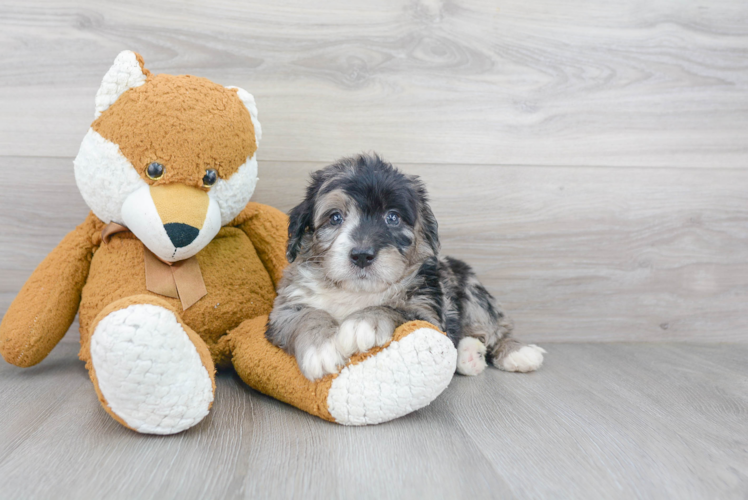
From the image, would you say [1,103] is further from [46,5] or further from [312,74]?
[312,74]

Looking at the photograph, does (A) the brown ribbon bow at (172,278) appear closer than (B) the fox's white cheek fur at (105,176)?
No

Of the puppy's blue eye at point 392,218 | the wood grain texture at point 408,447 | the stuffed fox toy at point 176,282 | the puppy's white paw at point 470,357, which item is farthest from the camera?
the puppy's white paw at point 470,357

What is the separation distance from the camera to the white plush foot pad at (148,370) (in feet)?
4.34

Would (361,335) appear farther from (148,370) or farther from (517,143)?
(517,143)

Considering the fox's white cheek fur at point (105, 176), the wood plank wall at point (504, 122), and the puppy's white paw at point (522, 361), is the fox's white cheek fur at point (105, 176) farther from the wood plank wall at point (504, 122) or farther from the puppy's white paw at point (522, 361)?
the puppy's white paw at point (522, 361)

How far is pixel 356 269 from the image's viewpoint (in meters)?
1.72

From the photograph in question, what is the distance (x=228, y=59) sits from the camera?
8.08 feet

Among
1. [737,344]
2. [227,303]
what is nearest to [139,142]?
[227,303]

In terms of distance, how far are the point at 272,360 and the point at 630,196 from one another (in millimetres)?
2071

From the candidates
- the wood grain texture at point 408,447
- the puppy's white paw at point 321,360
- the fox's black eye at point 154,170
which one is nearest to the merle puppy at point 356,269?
the puppy's white paw at point 321,360

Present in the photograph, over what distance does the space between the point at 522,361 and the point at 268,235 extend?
1.24m

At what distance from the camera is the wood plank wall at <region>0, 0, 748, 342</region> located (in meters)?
2.42

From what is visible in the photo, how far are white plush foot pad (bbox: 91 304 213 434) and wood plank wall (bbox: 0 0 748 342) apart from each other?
4.17 ft

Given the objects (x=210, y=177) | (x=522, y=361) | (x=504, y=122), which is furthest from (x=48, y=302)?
(x=504, y=122)
